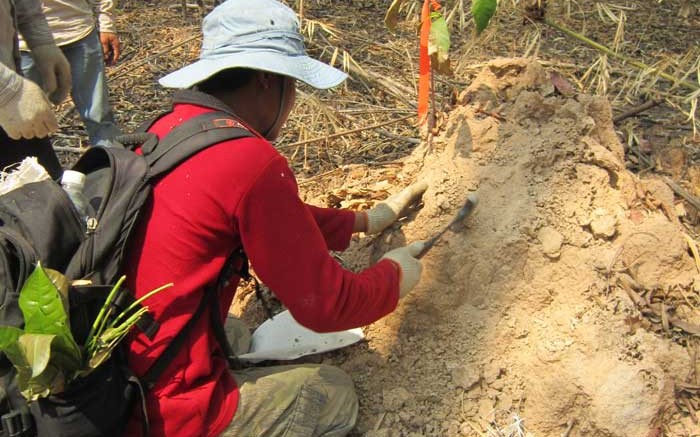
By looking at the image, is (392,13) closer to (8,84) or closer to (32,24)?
(8,84)

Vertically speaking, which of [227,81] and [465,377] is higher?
[227,81]

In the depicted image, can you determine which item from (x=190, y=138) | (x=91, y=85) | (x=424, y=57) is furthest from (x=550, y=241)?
(x=91, y=85)

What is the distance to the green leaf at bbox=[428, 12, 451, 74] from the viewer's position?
217cm

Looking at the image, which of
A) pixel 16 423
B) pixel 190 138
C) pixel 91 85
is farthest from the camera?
pixel 91 85

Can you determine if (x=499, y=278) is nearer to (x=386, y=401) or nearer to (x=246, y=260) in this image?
(x=386, y=401)

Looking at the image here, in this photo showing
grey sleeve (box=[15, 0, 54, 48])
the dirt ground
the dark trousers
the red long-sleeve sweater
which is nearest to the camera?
the red long-sleeve sweater

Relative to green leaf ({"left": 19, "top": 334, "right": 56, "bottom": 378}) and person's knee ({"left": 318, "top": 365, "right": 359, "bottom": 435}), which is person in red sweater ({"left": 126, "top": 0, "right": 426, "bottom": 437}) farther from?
green leaf ({"left": 19, "top": 334, "right": 56, "bottom": 378})

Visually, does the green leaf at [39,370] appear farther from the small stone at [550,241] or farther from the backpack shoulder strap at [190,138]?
the small stone at [550,241]

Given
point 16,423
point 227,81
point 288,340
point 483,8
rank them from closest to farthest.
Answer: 1. point 16,423
2. point 227,81
3. point 483,8
4. point 288,340

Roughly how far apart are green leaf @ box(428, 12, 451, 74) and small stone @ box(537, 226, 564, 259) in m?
0.66

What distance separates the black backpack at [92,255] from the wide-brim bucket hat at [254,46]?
0.13 metres

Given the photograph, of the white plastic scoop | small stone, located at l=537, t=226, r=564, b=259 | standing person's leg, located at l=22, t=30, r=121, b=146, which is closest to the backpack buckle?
the white plastic scoop

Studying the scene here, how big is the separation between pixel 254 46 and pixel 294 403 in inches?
40.0

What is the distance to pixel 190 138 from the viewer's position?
62.2 inches
